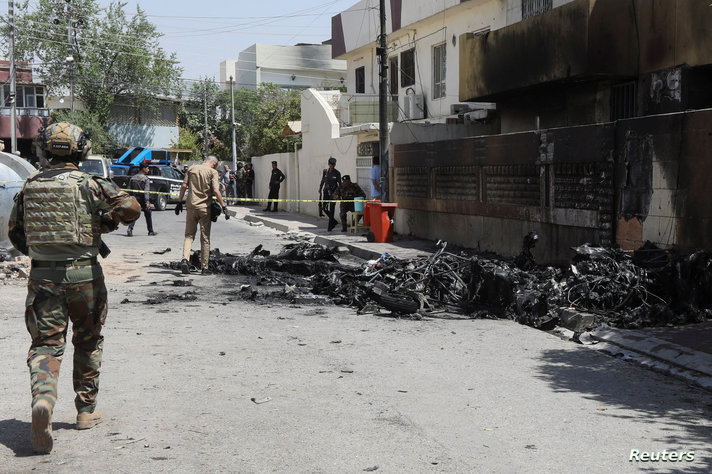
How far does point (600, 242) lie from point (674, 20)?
4810mm

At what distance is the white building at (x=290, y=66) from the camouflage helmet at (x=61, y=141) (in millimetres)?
62244

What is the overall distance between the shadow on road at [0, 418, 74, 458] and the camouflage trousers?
237 mm

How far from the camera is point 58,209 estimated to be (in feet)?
14.9

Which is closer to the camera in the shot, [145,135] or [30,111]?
[30,111]

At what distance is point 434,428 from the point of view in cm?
472

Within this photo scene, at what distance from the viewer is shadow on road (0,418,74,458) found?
14.1ft

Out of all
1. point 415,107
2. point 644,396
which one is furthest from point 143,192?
point 644,396

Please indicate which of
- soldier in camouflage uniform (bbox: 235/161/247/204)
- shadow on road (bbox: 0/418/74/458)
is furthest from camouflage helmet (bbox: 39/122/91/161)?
soldier in camouflage uniform (bbox: 235/161/247/204)

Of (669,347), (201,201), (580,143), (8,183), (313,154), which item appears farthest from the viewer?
(313,154)

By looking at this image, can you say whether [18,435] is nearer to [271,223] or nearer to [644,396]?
[644,396]

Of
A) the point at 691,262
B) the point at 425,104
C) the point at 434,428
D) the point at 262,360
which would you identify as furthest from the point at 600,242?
the point at 425,104

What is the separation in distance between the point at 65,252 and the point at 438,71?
67.5 ft

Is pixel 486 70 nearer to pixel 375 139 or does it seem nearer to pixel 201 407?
pixel 375 139

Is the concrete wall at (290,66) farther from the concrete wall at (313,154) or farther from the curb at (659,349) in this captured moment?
the curb at (659,349)
